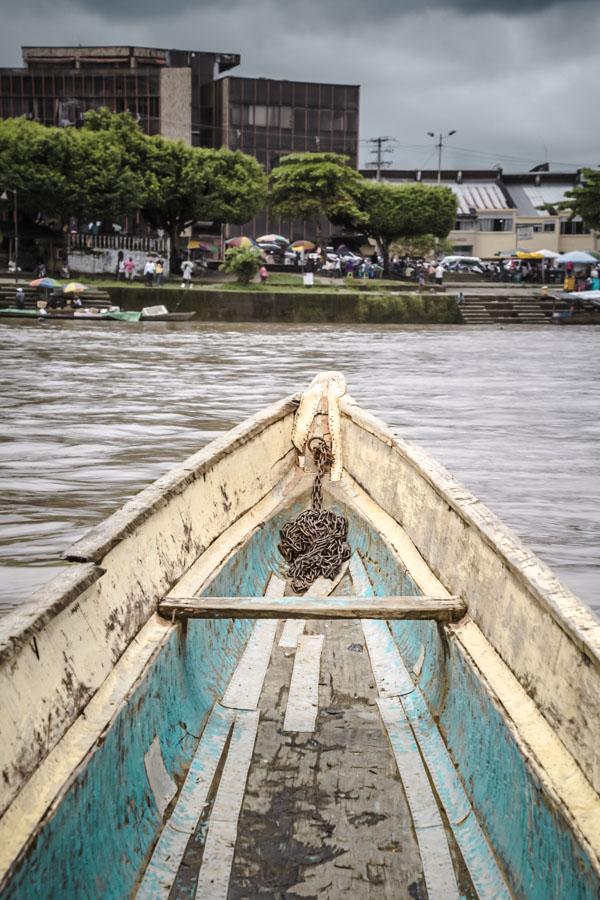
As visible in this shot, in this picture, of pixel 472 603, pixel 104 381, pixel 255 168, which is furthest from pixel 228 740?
pixel 255 168

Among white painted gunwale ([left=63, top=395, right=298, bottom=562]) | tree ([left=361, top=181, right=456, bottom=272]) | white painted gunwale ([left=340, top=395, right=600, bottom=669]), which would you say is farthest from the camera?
tree ([left=361, top=181, right=456, bottom=272])

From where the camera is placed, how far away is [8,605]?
214 inches

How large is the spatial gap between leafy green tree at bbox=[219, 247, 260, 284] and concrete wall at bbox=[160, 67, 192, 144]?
75.7 ft

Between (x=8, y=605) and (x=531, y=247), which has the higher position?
(x=531, y=247)

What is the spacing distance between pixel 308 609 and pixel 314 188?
136ft

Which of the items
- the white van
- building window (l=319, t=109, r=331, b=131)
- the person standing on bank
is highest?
building window (l=319, t=109, r=331, b=131)

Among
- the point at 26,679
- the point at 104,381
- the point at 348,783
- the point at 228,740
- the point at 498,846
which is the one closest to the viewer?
the point at 26,679

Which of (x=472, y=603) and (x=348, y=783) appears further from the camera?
(x=472, y=603)

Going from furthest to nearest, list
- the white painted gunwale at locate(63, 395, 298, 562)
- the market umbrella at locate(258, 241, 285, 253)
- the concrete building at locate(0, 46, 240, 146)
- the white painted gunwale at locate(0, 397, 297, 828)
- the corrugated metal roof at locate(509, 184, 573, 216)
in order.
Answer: the corrugated metal roof at locate(509, 184, 573, 216), the concrete building at locate(0, 46, 240, 146), the market umbrella at locate(258, 241, 285, 253), the white painted gunwale at locate(63, 395, 298, 562), the white painted gunwale at locate(0, 397, 297, 828)

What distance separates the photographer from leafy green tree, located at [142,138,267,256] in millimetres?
40312

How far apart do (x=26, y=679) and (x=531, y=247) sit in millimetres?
62825

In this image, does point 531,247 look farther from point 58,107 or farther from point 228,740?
point 228,740

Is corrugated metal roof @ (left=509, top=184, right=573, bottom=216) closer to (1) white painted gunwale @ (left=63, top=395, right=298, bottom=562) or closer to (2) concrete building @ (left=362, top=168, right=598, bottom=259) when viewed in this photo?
(2) concrete building @ (left=362, top=168, right=598, bottom=259)

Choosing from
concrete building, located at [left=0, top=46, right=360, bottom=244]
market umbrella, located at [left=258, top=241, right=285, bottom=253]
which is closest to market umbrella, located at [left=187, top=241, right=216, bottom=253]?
market umbrella, located at [left=258, top=241, right=285, bottom=253]
